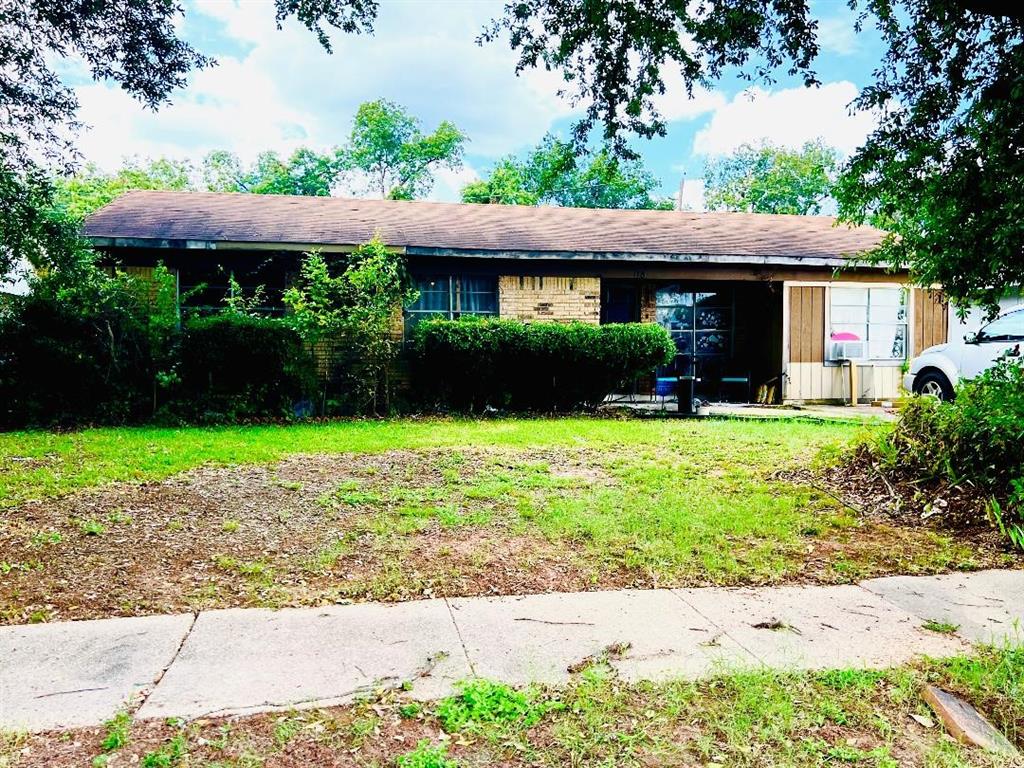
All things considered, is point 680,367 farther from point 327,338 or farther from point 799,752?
point 799,752

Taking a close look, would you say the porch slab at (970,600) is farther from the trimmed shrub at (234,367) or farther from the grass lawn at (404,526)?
the trimmed shrub at (234,367)

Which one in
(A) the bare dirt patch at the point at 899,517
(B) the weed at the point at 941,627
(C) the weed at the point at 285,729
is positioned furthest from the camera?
(A) the bare dirt patch at the point at 899,517

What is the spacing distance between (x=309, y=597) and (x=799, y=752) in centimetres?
236

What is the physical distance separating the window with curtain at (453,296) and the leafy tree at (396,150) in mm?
23207

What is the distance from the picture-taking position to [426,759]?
2053mm

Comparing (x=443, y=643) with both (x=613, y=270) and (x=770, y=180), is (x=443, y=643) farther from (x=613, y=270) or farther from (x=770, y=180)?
(x=770, y=180)

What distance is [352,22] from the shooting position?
6.20 metres

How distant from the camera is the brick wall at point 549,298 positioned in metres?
13.4

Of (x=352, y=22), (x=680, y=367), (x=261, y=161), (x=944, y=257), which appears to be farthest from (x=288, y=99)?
(x=944, y=257)

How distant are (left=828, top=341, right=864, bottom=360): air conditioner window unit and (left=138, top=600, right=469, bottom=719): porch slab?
13423 millimetres

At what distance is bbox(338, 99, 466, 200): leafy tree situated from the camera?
35469mm

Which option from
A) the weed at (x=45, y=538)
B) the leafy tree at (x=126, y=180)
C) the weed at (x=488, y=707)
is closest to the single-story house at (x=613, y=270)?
the weed at (x=45, y=538)

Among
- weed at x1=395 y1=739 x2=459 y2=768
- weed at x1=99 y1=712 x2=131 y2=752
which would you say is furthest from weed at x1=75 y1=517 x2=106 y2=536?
weed at x1=395 y1=739 x2=459 y2=768

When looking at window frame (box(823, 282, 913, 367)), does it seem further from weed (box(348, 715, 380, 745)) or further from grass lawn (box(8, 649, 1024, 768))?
weed (box(348, 715, 380, 745))
